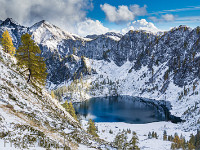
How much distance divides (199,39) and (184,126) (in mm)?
138487

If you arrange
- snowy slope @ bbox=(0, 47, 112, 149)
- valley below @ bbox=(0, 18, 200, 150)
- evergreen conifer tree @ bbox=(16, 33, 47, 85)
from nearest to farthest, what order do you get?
1. snowy slope @ bbox=(0, 47, 112, 149)
2. valley below @ bbox=(0, 18, 200, 150)
3. evergreen conifer tree @ bbox=(16, 33, 47, 85)

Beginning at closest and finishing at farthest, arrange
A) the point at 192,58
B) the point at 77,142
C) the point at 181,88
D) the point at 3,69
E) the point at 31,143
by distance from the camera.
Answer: the point at 31,143 < the point at 77,142 < the point at 3,69 < the point at 181,88 < the point at 192,58

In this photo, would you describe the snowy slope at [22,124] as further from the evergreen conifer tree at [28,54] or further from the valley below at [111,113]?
the evergreen conifer tree at [28,54]

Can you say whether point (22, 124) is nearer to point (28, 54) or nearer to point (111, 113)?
point (28, 54)

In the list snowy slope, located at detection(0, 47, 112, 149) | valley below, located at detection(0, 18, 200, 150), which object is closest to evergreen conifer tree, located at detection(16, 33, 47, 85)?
valley below, located at detection(0, 18, 200, 150)

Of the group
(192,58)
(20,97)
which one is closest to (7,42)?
(20,97)

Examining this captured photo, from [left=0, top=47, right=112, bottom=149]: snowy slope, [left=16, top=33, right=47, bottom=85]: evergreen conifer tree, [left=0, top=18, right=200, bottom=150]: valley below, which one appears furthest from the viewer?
[left=16, top=33, right=47, bottom=85]: evergreen conifer tree

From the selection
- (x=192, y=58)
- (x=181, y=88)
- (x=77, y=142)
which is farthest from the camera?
(x=192, y=58)

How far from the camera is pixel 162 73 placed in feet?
649

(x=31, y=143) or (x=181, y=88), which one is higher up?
(x=181, y=88)

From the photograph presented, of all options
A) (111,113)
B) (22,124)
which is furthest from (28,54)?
(111,113)

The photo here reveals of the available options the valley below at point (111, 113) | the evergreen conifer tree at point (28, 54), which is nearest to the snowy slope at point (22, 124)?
the valley below at point (111, 113)

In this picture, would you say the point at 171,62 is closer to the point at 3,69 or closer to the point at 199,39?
the point at 199,39

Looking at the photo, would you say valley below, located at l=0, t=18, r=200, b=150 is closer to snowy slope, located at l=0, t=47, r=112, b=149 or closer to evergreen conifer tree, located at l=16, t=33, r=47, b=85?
snowy slope, located at l=0, t=47, r=112, b=149
